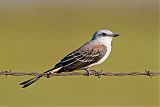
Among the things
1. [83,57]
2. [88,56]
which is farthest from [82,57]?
[88,56]

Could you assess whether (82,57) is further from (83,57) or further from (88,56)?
(88,56)

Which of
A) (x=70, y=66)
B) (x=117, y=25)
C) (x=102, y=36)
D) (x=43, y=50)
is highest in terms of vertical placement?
(x=117, y=25)

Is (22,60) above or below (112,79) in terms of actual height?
above

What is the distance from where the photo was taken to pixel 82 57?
1020cm

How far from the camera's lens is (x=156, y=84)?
14.0 m

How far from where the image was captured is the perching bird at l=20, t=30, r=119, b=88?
9.90 meters

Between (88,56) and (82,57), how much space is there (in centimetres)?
12

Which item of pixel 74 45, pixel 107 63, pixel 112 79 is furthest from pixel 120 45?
pixel 112 79

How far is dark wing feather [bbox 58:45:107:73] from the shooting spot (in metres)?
9.93

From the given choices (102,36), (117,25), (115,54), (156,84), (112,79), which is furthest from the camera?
(117,25)

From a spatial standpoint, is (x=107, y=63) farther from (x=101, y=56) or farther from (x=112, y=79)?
(x=101, y=56)

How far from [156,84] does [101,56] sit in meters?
3.89

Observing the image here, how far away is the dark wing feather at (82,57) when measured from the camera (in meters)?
9.93

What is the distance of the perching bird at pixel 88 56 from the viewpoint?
9898 millimetres
